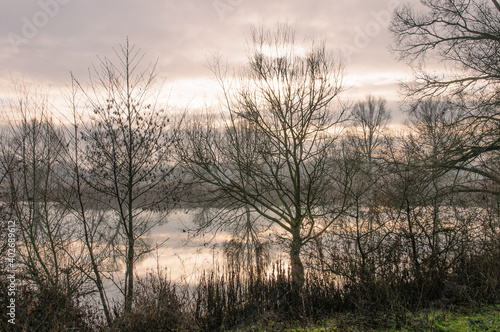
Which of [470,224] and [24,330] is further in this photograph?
[470,224]

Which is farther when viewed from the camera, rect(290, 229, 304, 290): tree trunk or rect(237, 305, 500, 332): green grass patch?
rect(290, 229, 304, 290): tree trunk

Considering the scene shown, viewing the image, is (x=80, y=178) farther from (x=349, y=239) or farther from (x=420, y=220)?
(x=420, y=220)

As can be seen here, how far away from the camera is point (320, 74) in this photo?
11.1 m

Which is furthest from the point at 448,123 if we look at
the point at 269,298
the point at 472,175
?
the point at 269,298

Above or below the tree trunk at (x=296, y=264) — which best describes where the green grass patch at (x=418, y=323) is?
below

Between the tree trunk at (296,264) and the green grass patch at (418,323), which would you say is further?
the tree trunk at (296,264)

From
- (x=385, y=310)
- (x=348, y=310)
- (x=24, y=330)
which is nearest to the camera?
(x=24, y=330)

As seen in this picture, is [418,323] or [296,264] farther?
[296,264]

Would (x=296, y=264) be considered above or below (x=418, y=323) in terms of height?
above

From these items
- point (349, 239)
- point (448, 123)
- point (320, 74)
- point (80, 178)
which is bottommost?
point (349, 239)

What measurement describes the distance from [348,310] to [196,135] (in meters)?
7.73

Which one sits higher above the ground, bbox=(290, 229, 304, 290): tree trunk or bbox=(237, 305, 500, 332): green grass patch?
bbox=(290, 229, 304, 290): tree trunk

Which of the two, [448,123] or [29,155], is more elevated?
[448,123]

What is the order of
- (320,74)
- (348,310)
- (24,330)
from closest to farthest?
1. (24,330)
2. (348,310)
3. (320,74)
